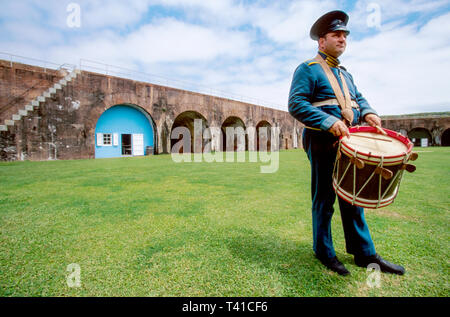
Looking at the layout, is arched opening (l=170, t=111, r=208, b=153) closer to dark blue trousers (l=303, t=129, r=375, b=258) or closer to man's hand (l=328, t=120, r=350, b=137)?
dark blue trousers (l=303, t=129, r=375, b=258)

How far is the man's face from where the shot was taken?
2.01m

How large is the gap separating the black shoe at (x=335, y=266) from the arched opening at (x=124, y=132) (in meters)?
16.1

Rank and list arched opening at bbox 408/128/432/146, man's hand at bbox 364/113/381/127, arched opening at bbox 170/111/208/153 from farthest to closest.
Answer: arched opening at bbox 408/128/432/146, arched opening at bbox 170/111/208/153, man's hand at bbox 364/113/381/127

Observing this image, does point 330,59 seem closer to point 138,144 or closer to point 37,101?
point 37,101

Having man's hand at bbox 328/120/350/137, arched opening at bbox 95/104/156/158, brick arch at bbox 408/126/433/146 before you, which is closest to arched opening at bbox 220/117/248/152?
arched opening at bbox 95/104/156/158

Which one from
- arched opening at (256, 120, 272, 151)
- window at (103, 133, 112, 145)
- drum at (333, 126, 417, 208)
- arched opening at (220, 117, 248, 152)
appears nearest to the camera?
drum at (333, 126, 417, 208)

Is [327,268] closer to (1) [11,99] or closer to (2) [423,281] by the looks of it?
(2) [423,281]

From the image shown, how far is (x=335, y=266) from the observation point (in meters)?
1.93

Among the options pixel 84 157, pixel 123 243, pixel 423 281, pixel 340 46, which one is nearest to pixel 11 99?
pixel 84 157

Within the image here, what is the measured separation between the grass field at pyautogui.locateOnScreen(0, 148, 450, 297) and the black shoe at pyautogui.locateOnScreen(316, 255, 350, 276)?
0.19 ft

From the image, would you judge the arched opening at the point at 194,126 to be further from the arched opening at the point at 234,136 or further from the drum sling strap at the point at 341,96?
the drum sling strap at the point at 341,96
